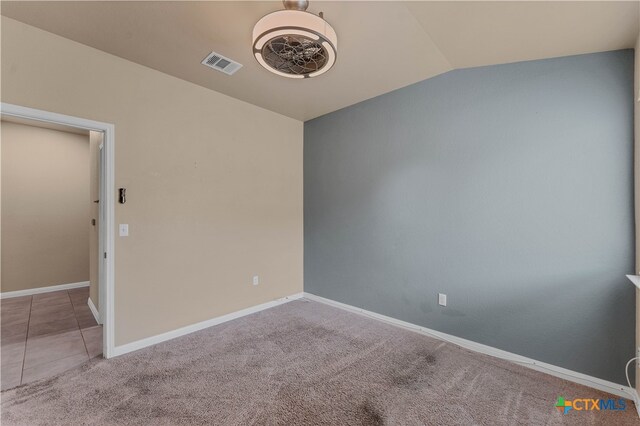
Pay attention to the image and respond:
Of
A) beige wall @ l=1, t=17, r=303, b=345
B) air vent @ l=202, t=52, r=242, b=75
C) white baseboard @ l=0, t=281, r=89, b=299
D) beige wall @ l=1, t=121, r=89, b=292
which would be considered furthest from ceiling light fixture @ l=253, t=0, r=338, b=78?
white baseboard @ l=0, t=281, r=89, b=299

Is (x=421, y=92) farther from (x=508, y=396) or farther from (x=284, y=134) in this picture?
(x=508, y=396)

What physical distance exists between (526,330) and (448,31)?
2428mm

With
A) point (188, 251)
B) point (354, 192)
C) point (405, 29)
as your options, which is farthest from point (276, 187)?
point (405, 29)

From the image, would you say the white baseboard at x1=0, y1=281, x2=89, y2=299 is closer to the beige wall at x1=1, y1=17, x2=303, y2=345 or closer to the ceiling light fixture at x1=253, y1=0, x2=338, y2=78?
the beige wall at x1=1, y1=17, x2=303, y2=345

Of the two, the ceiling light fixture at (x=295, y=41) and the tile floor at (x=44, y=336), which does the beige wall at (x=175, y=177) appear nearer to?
the tile floor at (x=44, y=336)

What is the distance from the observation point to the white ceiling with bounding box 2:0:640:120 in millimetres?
1786

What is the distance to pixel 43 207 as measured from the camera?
173 inches

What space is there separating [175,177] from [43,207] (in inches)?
127

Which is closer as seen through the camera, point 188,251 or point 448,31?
point 448,31

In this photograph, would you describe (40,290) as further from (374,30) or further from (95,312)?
(374,30)

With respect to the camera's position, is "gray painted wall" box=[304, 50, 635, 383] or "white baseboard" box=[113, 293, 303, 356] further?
"white baseboard" box=[113, 293, 303, 356]

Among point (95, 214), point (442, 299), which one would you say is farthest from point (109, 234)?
point (442, 299)

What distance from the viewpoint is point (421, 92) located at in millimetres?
2941

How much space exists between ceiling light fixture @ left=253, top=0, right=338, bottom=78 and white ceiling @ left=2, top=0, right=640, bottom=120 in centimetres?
29
